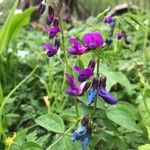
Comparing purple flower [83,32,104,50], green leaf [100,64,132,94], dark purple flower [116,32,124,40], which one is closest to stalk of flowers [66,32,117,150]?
purple flower [83,32,104,50]

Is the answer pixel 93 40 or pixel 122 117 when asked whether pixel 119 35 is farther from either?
pixel 93 40

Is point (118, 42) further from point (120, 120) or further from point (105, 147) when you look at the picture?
point (120, 120)

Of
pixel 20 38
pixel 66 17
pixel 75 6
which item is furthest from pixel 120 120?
pixel 75 6

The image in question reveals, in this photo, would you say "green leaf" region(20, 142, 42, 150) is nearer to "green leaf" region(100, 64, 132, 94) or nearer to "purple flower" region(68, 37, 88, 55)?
"purple flower" region(68, 37, 88, 55)

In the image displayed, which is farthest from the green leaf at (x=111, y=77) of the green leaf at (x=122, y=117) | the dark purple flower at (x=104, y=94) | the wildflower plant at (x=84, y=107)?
the dark purple flower at (x=104, y=94)

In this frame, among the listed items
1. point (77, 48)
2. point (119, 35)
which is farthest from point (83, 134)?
point (119, 35)
